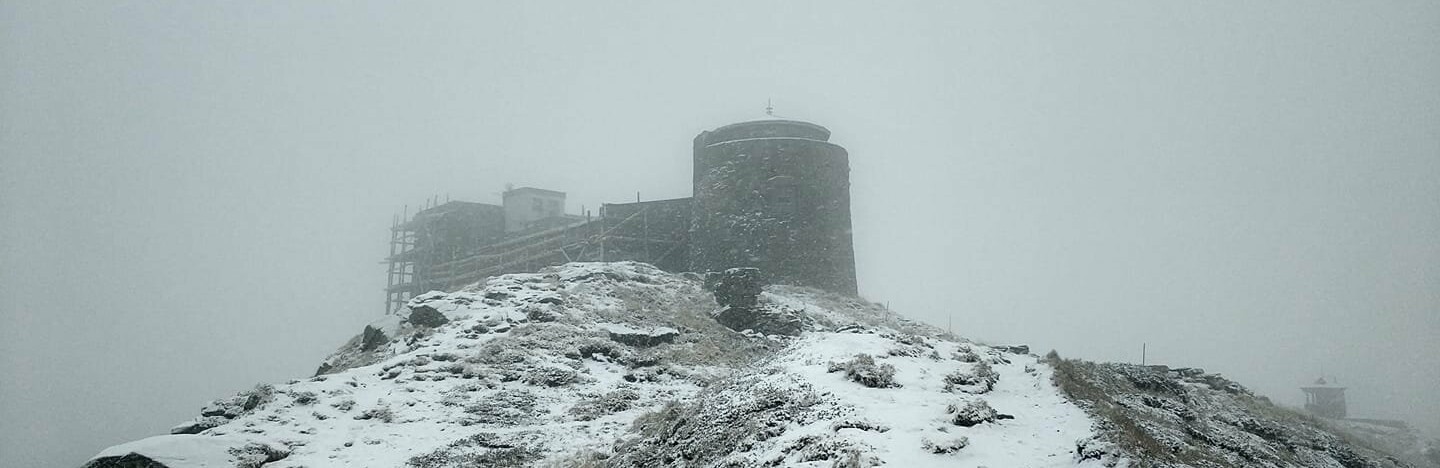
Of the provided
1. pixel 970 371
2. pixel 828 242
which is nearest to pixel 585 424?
pixel 970 371

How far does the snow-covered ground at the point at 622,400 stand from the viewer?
1020 centimetres

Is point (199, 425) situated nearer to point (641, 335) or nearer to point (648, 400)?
point (648, 400)

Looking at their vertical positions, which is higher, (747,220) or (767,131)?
(767,131)

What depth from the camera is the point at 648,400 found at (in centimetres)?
1745

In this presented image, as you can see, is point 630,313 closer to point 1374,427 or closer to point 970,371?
point 970,371

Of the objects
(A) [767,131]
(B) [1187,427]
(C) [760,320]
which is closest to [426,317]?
(C) [760,320]

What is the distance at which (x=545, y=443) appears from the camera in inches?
579

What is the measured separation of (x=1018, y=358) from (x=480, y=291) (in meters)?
15.6

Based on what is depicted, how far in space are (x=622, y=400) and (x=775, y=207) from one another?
15456 millimetres

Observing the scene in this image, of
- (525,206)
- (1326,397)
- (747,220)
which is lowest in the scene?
(1326,397)

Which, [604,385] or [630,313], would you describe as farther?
[630,313]

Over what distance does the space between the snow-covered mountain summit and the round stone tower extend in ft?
19.6

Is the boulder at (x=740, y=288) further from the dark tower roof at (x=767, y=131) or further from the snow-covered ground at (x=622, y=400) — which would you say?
the dark tower roof at (x=767, y=131)

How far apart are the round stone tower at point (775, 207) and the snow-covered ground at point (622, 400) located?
5.97 m
